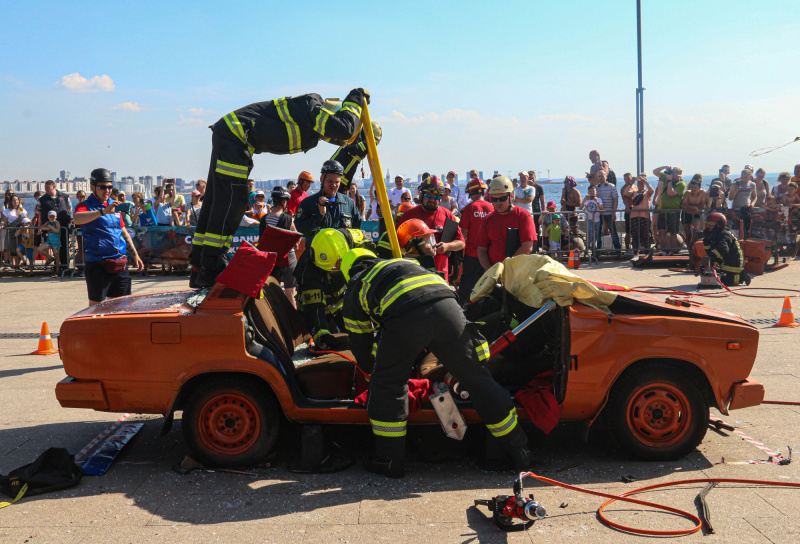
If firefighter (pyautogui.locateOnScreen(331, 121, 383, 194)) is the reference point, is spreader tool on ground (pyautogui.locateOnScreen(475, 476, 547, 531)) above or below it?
below

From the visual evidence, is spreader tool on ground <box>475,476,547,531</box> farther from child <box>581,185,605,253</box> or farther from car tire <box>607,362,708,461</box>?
child <box>581,185,605,253</box>

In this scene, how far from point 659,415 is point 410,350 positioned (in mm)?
1710

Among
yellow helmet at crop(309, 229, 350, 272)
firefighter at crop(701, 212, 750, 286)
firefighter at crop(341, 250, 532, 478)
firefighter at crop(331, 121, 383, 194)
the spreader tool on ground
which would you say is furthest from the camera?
firefighter at crop(701, 212, 750, 286)

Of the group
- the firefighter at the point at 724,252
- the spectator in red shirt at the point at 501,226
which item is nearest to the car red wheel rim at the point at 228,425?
the spectator in red shirt at the point at 501,226

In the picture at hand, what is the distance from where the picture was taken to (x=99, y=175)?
684cm

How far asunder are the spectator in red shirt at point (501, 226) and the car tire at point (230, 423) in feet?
11.0

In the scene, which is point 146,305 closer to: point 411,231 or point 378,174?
point 378,174

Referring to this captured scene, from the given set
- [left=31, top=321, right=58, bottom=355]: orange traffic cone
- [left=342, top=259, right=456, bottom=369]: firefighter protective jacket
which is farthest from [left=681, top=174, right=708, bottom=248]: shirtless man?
[left=31, top=321, right=58, bottom=355]: orange traffic cone

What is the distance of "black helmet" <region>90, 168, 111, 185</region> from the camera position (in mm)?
6824

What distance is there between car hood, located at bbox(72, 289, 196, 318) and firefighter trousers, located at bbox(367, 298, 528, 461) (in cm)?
140

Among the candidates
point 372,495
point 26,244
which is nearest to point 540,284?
point 372,495

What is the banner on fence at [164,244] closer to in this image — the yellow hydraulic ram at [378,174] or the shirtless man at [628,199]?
the shirtless man at [628,199]

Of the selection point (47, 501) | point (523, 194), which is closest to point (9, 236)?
point (523, 194)

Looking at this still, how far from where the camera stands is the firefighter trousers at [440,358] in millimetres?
4254
